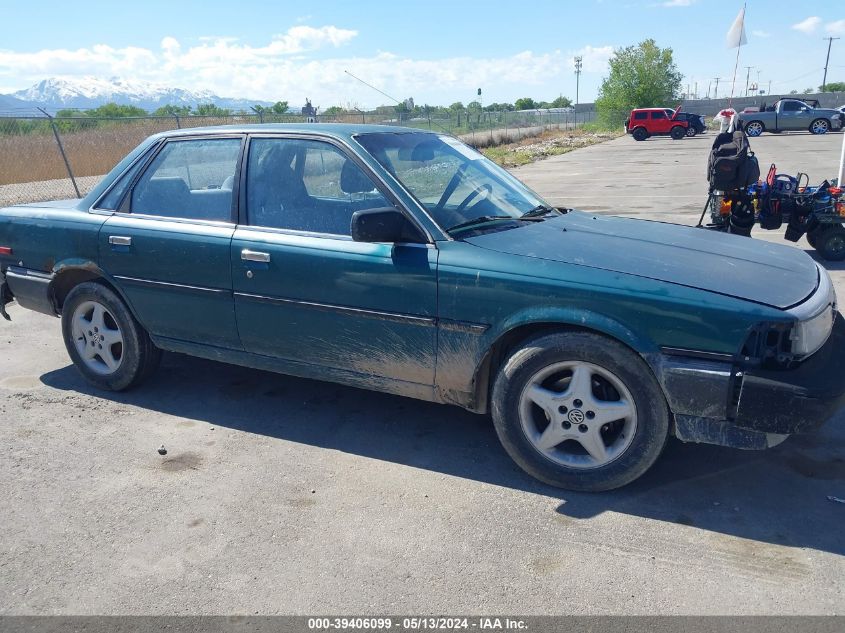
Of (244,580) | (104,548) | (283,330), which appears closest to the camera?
(244,580)

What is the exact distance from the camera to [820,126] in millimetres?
34812

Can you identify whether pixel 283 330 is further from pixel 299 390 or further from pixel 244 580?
pixel 244 580

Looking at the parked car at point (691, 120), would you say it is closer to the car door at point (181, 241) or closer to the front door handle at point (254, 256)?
the car door at point (181, 241)

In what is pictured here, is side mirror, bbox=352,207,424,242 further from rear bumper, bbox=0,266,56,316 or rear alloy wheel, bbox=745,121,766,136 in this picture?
rear alloy wheel, bbox=745,121,766,136

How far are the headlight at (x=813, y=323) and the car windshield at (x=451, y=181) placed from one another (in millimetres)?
1513

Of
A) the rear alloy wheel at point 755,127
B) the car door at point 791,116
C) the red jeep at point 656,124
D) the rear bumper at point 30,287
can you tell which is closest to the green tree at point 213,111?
the rear bumper at point 30,287

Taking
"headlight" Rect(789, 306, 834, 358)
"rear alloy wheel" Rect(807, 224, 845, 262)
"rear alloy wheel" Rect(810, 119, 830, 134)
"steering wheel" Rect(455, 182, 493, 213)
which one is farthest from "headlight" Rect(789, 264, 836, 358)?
"rear alloy wheel" Rect(810, 119, 830, 134)

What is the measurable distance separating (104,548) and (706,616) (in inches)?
95.7

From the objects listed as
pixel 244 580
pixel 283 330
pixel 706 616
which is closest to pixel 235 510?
pixel 244 580

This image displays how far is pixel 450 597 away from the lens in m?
2.60

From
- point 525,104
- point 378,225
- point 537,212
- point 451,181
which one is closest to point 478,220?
point 451,181

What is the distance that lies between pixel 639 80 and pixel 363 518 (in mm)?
72714

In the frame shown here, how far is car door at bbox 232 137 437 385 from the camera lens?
3.46 meters

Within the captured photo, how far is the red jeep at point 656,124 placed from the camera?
40.2m
